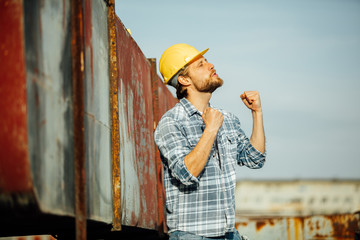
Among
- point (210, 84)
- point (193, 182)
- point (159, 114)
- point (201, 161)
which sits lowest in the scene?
point (193, 182)

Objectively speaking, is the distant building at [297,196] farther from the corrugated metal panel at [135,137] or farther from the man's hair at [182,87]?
the man's hair at [182,87]

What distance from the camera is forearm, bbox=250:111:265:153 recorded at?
4.10 metres

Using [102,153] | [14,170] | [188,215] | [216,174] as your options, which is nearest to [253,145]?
[216,174]

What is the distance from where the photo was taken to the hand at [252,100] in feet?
13.8

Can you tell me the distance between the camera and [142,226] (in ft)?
14.5

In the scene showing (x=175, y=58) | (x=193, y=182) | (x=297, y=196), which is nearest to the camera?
(x=193, y=182)

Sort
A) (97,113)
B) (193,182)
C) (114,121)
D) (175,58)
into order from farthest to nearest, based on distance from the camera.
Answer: (175,58) → (114,121) → (193,182) → (97,113)

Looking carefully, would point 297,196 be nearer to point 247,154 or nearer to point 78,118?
point 247,154

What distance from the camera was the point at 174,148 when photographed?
11.4ft

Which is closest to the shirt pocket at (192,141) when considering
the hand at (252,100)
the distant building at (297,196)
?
the hand at (252,100)

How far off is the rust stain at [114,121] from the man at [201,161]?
12.5 inches

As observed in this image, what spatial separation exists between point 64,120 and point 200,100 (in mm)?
1703

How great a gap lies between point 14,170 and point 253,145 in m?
2.42

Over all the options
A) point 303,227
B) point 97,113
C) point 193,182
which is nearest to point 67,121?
point 97,113
